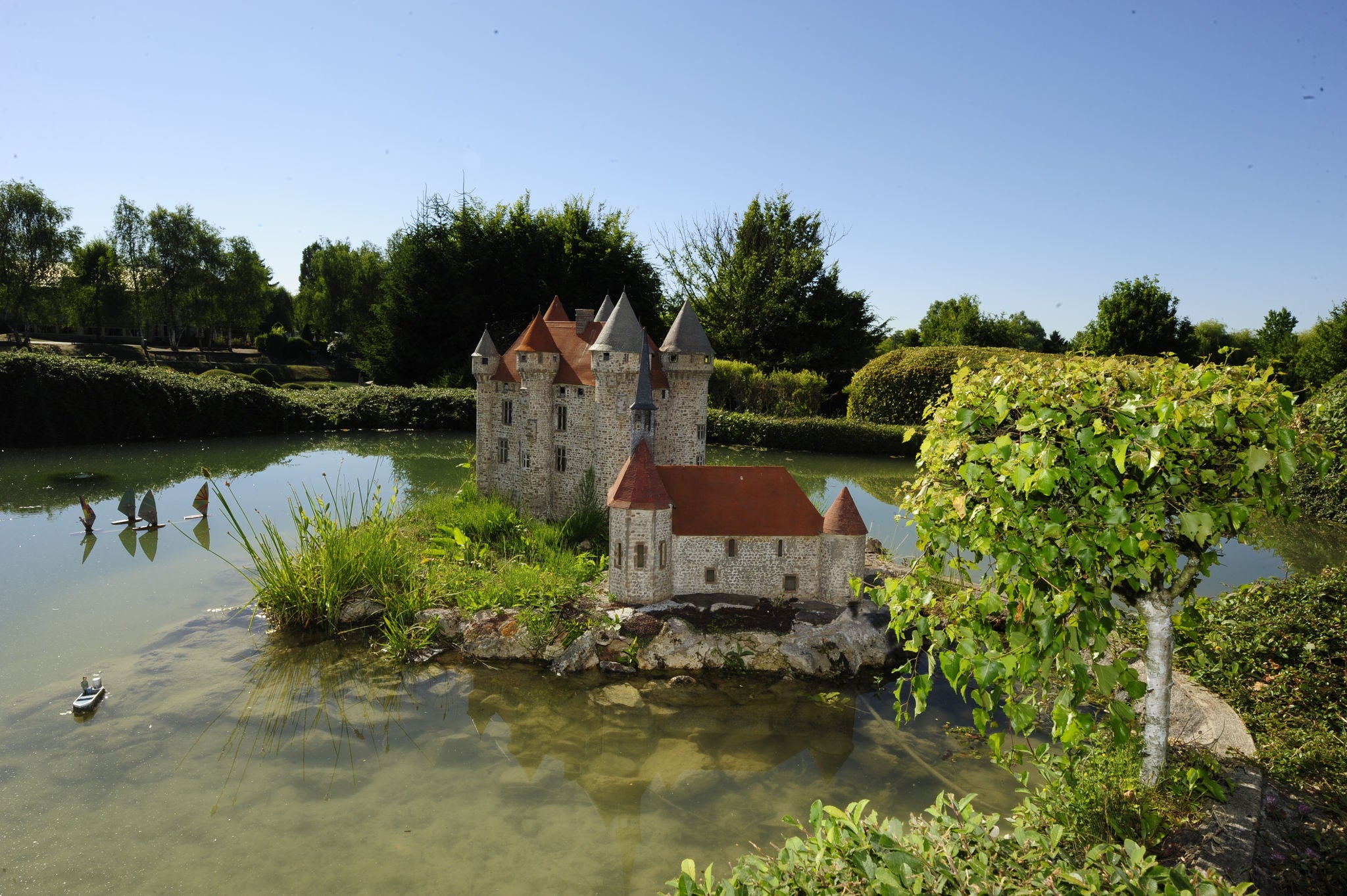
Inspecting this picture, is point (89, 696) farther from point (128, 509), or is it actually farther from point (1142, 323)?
point (1142, 323)

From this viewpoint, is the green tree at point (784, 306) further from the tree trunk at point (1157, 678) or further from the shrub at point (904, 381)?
the tree trunk at point (1157, 678)

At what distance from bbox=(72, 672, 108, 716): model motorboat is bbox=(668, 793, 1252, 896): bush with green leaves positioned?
12754mm

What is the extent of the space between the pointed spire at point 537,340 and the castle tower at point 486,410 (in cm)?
224

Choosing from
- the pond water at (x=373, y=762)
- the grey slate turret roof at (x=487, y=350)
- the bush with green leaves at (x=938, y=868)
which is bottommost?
the pond water at (x=373, y=762)

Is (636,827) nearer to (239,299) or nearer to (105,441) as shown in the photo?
(105,441)

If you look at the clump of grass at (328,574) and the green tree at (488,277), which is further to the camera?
the green tree at (488,277)

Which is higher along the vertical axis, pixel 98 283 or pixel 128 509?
pixel 98 283

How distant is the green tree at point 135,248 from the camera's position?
2286 inches

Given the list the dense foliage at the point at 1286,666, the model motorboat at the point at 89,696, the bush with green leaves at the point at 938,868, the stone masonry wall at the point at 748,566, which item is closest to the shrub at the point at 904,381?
the stone masonry wall at the point at 748,566

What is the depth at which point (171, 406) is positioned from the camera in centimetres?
3966

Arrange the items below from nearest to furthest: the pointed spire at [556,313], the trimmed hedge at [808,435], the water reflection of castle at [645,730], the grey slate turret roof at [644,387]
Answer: the water reflection of castle at [645,730] → the grey slate turret roof at [644,387] → the pointed spire at [556,313] → the trimmed hedge at [808,435]

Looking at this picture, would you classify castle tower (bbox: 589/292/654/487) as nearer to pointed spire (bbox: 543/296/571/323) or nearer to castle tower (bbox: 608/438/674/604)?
castle tower (bbox: 608/438/674/604)

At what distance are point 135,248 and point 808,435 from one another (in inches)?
2215

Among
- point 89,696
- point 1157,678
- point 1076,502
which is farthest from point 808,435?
point 1076,502
